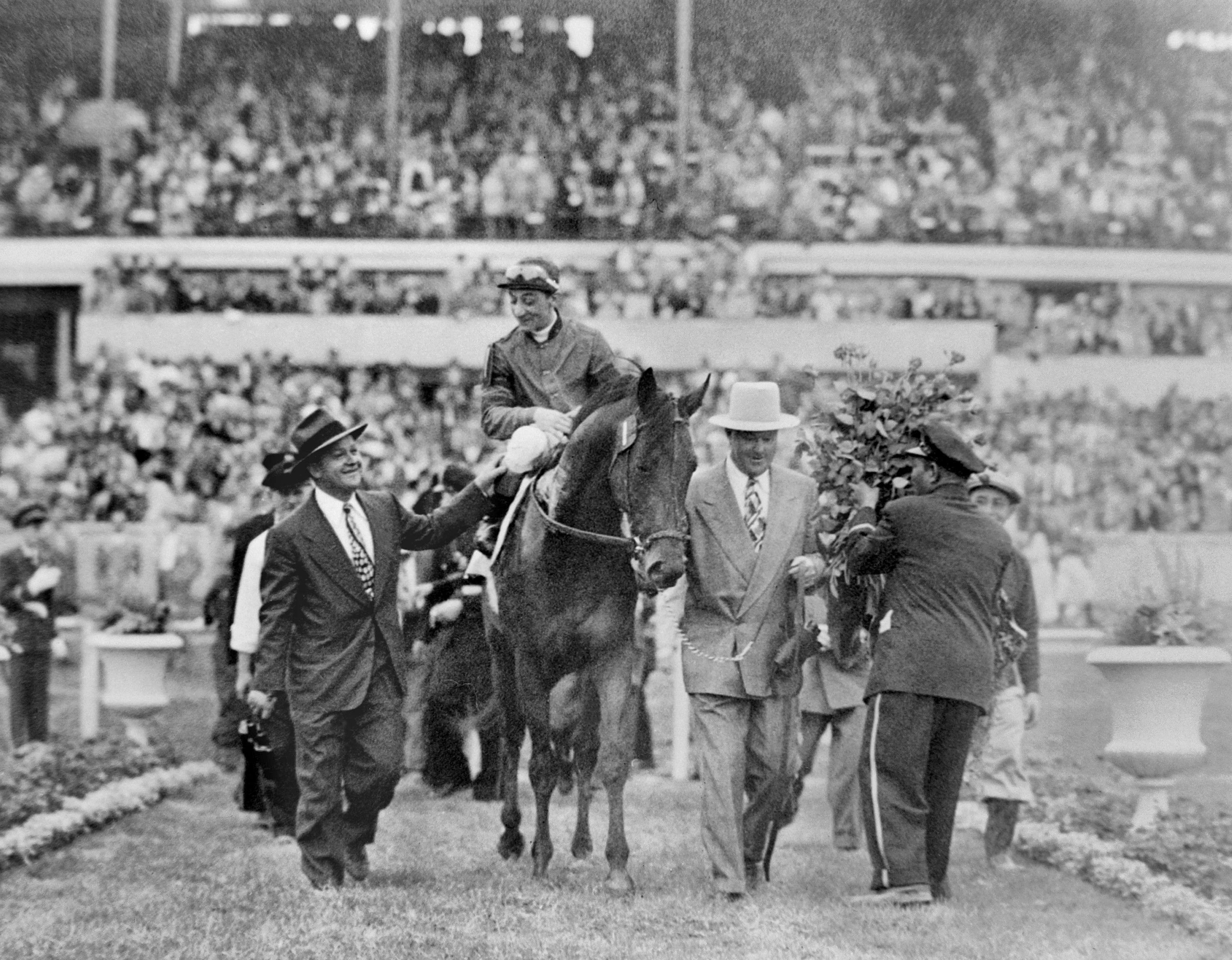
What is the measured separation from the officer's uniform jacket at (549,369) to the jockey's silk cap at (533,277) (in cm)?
14

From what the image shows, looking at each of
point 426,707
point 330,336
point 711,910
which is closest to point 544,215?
point 330,336

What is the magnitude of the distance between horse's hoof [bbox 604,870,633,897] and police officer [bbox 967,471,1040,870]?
1704 millimetres

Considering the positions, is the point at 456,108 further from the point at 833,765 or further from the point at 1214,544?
the point at 833,765

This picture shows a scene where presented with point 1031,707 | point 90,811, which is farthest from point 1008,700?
point 90,811

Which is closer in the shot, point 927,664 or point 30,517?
point 927,664

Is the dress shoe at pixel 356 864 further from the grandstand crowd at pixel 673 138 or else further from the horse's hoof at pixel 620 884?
the grandstand crowd at pixel 673 138

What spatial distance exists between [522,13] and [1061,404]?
857 centimetres

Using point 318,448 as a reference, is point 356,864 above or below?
below

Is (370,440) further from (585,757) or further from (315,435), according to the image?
(315,435)

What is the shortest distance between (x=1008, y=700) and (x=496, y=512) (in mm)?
2264

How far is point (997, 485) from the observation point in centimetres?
711

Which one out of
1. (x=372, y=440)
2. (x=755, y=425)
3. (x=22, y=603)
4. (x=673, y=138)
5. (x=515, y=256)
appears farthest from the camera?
(x=515, y=256)

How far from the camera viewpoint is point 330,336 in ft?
64.5

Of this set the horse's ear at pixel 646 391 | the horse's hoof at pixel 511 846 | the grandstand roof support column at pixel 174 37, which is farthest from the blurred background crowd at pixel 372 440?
the horse's ear at pixel 646 391
